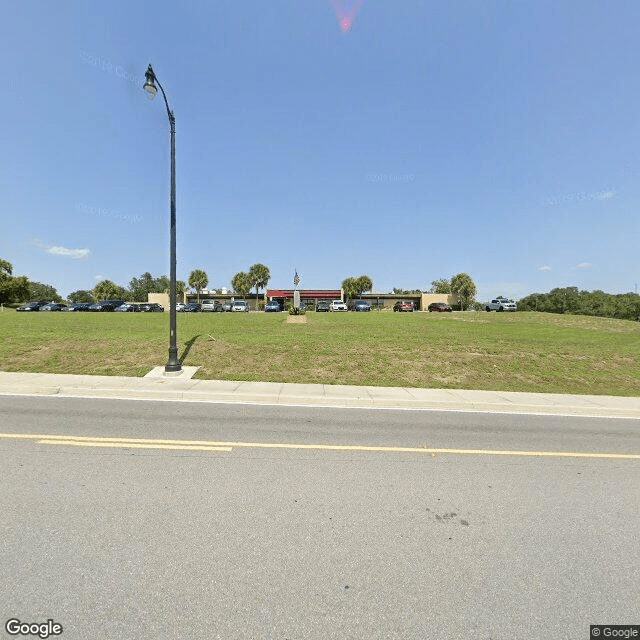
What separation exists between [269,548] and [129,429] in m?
4.03

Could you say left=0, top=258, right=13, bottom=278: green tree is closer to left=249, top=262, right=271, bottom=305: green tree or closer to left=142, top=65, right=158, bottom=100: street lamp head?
left=249, top=262, right=271, bottom=305: green tree

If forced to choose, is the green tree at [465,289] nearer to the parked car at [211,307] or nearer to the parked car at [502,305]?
the parked car at [502,305]

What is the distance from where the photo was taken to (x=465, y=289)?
77.2 metres

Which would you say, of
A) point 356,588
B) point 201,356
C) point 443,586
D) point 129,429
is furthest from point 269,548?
point 201,356

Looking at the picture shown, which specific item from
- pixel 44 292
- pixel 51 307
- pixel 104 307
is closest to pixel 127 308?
pixel 104 307

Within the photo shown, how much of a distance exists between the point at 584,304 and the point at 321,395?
8503 cm

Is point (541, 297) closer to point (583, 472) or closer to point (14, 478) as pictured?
point (583, 472)

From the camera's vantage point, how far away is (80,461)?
14.1 feet

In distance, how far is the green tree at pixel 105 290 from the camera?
99125mm

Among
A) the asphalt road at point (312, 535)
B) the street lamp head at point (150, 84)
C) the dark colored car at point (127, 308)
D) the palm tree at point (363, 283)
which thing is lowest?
the asphalt road at point (312, 535)

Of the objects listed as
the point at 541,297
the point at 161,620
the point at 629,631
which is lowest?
the point at 629,631

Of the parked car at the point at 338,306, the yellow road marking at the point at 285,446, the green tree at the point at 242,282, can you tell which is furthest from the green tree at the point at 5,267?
the yellow road marking at the point at 285,446

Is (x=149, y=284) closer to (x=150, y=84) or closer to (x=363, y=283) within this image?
(x=363, y=283)

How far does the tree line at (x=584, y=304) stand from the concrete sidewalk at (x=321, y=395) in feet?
237
